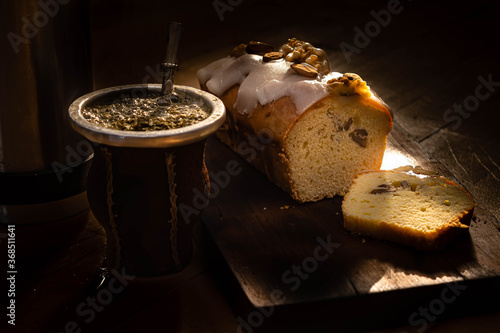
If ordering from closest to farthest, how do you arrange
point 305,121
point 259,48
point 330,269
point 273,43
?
point 330,269 < point 305,121 < point 259,48 < point 273,43

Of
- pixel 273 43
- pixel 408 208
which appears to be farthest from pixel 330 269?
pixel 273 43

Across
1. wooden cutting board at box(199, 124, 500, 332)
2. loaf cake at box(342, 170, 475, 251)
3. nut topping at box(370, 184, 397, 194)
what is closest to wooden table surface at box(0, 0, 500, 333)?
wooden cutting board at box(199, 124, 500, 332)

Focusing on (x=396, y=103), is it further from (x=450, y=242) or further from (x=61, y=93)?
(x=61, y=93)

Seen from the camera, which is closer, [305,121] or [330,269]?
[330,269]

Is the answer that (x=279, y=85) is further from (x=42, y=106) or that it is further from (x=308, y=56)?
(x=42, y=106)

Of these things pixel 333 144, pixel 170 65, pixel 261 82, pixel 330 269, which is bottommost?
pixel 330 269

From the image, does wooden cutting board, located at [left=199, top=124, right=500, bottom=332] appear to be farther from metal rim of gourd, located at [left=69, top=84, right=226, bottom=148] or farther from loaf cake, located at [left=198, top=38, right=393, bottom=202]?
metal rim of gourd, located at [left=69, top=84, right=226, bottom=148]
